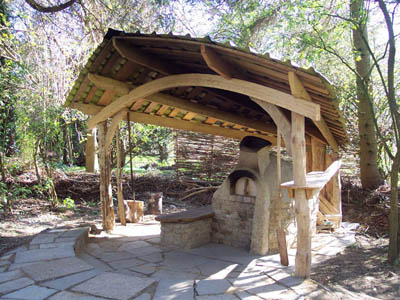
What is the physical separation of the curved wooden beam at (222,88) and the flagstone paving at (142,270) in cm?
183

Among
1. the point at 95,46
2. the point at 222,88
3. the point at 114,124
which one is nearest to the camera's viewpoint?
the point at 222,88

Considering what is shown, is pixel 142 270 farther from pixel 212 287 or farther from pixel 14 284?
pixel 14 284

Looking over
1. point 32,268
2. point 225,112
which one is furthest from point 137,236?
point 225,112

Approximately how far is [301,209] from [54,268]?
9.19 ft

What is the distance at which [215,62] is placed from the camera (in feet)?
12.2

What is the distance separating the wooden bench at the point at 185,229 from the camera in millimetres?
5051

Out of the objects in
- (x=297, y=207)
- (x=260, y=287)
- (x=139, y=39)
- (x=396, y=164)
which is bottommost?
(x=260, y=287)

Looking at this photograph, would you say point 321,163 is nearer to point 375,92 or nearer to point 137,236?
point 375,92

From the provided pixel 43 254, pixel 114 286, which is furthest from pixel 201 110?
pixel 114 286

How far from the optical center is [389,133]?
25.3 ft

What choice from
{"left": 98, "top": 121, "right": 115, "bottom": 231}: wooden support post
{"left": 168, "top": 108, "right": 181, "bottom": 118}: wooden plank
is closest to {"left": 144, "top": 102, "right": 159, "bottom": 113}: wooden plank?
{"left": 168, "top": 108, "right": 181, "bottom": 118}: wooden plank

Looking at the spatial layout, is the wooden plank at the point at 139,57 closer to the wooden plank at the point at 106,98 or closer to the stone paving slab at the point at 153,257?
the wooden plank at the point at 106,98

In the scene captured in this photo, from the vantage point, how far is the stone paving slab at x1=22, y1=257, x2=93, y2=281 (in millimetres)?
3316

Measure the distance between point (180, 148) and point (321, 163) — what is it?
4.57 metres
